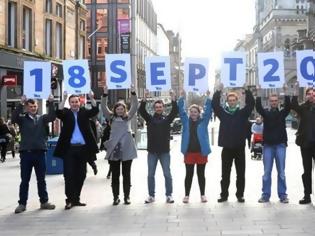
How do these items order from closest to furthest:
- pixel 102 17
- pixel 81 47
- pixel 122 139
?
→ pixel 122 139 → pixel 81 47 → pixel 102 17

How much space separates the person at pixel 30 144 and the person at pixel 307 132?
4.28 metres

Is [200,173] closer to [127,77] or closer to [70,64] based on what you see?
[127,77]

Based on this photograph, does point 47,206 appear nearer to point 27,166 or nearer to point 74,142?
point 27,166

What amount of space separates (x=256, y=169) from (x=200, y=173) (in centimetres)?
781

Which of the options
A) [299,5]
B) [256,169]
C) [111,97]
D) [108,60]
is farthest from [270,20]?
[108,60]

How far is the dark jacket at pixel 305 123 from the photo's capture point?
10.6 metres

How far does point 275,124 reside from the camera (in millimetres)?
10766

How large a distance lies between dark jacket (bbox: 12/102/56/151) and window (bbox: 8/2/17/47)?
1977cm

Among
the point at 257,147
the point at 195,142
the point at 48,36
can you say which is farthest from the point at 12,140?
the point at 195,142

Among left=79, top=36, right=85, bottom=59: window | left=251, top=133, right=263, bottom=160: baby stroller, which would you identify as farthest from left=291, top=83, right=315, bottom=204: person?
left=79, top=36, right=85, bottom=59: window

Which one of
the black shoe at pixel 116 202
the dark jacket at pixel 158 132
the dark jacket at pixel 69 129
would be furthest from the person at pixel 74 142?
the dark jacket at pixel 158 132

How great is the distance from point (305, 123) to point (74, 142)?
4026 millimetres

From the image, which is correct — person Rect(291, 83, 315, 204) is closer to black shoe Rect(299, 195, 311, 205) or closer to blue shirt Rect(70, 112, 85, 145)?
black shoe Rect(299, 195, 311, 205)

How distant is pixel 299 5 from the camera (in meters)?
113
